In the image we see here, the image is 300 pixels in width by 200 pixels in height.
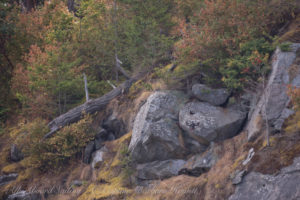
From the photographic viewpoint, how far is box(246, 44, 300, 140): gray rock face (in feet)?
25.2

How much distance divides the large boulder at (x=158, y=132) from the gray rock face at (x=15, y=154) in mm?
5729

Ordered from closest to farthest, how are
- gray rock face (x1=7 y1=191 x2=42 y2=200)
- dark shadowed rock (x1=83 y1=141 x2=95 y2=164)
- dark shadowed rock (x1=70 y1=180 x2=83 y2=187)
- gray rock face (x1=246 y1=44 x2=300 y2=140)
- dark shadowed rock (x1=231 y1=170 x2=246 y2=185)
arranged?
dark shadowed rock (x1=231 y1=170 x2=246 y2=185), gray rock face (x1=246 y1=44 x2=300 y2=140), gray rock face (x1=7 y1=191 x2=42 y2=200), dark shadowed rock (x1=70 y1=180 x2=83 y2=187), dark shadowed rock (x1=83 y1=141 x2=95 y2=164)

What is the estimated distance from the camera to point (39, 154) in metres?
11.3

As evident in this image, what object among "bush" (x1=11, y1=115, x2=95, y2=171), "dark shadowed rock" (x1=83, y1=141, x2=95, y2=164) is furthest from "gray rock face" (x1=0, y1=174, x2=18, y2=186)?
"dark shadowed rock" (x1=83, y1=141, x2=95, y2=164)

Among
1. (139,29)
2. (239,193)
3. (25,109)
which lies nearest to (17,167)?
(25,109)

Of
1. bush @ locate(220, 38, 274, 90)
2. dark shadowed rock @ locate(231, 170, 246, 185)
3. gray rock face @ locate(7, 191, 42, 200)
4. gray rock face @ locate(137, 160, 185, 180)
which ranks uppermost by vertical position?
bush @ locate(220, 38, 274, 90)

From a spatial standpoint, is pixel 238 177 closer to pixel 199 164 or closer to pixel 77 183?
pixel 199 164

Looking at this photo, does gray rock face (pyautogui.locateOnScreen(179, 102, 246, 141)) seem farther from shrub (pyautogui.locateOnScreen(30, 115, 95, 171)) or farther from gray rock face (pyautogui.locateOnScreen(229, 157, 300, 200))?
shrub (pyautogui.locateOnScreen(30, 115, 95, 171))

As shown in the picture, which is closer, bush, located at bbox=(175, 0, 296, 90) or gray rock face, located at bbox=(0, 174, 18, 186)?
bush, located at bbox=(175, 0, 296, 90)

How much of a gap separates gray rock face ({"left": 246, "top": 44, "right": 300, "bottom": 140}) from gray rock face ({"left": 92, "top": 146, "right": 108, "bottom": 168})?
5.69 metres

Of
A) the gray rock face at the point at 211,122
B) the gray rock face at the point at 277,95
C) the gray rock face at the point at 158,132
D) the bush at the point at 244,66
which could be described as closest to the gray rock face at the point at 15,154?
the gray rock face at the point at 158,132

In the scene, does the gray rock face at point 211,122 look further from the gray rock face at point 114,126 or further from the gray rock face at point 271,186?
the gray rock face at point 114,126

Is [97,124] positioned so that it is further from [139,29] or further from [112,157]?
[139,29]

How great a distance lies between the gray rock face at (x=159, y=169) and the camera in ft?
29.9
